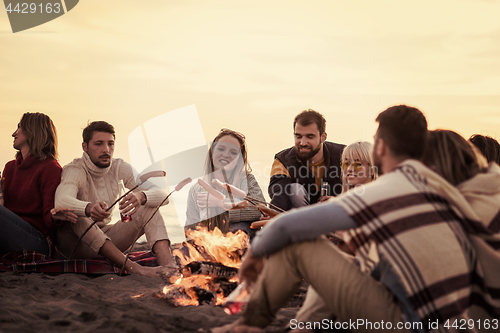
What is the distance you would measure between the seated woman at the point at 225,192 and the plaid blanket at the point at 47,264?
3.60 feet

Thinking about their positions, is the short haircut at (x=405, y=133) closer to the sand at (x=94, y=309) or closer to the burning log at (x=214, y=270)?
the sand at (x=94, y=309)

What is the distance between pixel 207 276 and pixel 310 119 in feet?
9.16

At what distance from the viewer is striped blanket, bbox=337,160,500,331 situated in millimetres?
1925

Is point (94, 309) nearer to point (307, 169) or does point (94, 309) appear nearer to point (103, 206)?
point (103, 206)

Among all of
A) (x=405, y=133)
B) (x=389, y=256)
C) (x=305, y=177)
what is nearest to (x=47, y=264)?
(x=305, y=177)

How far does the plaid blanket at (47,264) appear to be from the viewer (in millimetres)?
4625

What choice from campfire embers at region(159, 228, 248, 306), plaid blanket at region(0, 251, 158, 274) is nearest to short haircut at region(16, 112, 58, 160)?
plaid blanket at region(0, 251, 158, 274)

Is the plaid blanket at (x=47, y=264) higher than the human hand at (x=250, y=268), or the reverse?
the human hand at (x=250, y=268)

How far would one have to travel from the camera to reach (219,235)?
4.25 m

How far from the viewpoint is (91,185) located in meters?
5.38

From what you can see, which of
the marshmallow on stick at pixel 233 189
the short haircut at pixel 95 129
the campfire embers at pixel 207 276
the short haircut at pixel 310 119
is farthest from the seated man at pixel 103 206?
the short haircut at pixel 310 119

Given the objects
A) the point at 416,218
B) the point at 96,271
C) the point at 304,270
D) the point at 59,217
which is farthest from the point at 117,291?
the point at 416,218

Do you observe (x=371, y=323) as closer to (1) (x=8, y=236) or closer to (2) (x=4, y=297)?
(2) (x=4, y=297)

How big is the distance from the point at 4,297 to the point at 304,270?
8.84 feet
